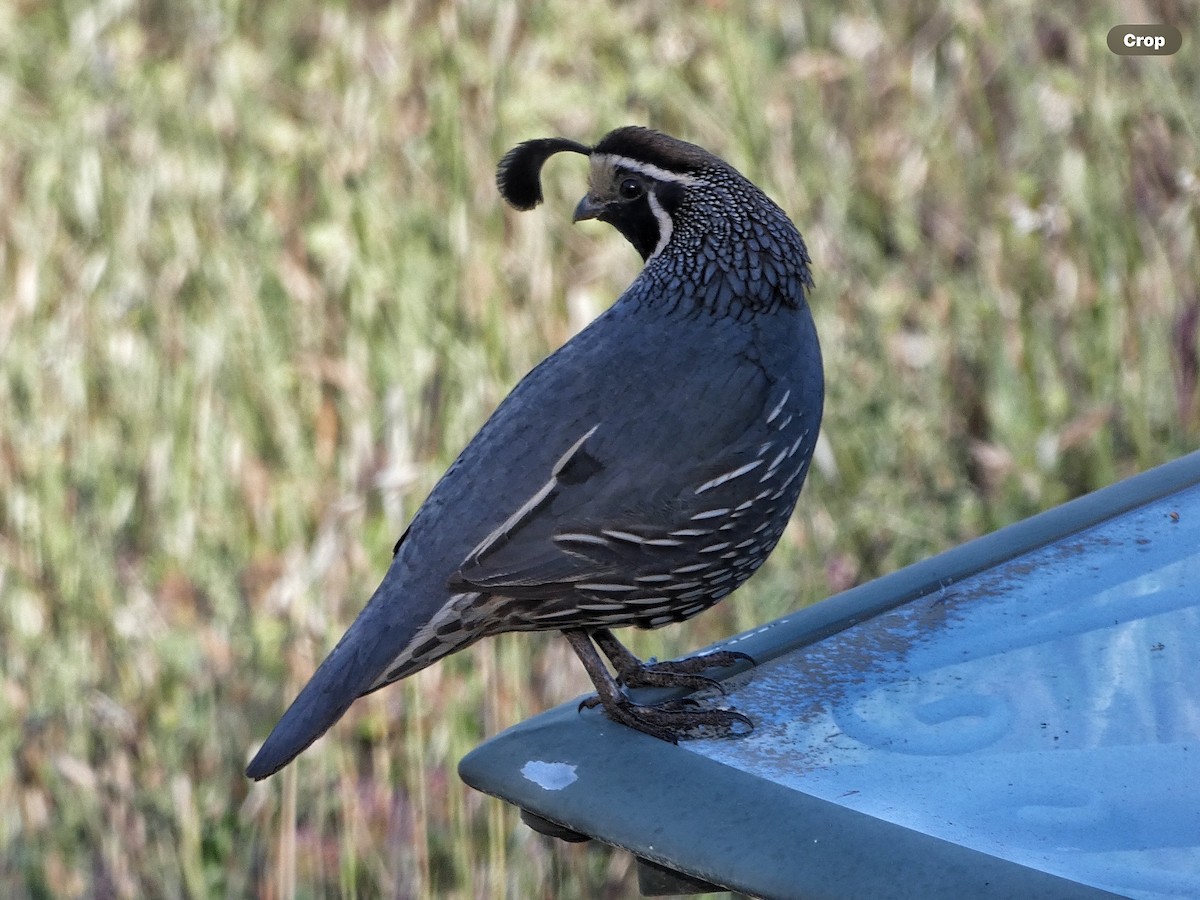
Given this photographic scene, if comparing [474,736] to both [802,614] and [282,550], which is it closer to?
[282,550]

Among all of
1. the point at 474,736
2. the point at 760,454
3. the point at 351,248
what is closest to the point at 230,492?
the point at 351,248

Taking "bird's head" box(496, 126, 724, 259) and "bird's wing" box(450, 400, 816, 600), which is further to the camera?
"bird's head" box(496, 126, 724, 259)

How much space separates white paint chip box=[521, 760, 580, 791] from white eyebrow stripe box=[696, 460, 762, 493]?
63 cm

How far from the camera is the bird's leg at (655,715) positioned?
5.98ft

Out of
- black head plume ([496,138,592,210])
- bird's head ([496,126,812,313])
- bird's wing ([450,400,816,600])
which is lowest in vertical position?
bird's wing ([450,400,816,600])

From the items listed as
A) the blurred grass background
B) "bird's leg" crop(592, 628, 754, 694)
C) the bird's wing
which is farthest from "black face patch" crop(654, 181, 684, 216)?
the blurred grass background

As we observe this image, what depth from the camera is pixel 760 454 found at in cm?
229

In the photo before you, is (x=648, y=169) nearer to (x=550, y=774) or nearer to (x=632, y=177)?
(x=632, y=177)

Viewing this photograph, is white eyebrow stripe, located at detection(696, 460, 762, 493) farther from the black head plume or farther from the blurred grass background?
the blurred grass background

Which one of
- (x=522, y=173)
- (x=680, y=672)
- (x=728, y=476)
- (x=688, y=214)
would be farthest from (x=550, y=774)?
(x=522, y=173)

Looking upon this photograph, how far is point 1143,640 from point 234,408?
2.32 m

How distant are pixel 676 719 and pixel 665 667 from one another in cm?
40

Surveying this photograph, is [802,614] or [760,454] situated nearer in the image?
[802,614]

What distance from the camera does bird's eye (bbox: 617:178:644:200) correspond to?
2568 millimetres
